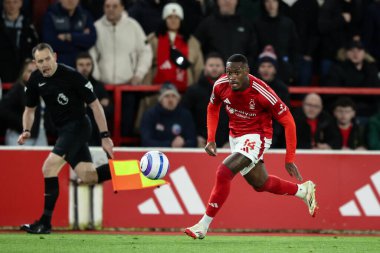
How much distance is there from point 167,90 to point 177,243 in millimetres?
3383

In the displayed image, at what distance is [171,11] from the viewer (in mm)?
13820

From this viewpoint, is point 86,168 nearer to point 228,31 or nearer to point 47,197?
point 47,197

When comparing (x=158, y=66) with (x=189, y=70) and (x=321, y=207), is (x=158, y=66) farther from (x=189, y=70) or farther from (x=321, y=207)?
(x=321, y=207)

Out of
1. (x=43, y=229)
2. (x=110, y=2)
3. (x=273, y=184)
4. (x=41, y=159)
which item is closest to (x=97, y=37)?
(x=110, y=2)

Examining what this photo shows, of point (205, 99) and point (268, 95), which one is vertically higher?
point (268, 95)

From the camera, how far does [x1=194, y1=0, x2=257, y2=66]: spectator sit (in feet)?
46.4

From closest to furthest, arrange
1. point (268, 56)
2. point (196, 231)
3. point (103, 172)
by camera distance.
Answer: point (196, 231)
point (103, 172)
point (268, 56)

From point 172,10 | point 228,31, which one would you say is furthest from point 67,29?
point 228,31

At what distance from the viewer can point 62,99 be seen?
11383 mm

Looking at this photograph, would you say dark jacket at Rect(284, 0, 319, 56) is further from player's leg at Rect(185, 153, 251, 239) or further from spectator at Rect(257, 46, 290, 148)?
player's leg at Rect(185, 153, 251, 239)

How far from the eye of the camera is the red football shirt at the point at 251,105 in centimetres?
1019

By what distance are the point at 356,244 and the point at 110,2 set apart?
5.07 m

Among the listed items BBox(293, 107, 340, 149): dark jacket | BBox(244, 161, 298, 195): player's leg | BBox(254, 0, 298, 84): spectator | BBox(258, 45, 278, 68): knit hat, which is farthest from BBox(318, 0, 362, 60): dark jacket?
BBox(244, 161, 298, 195): player's leg

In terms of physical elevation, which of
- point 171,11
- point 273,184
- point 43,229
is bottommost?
point 43,229
